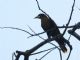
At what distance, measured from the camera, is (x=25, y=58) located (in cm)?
205

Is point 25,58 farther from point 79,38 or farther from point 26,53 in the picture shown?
point 79,38

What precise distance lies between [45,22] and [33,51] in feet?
14.6

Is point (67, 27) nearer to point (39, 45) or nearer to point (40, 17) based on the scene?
point (39, 45)

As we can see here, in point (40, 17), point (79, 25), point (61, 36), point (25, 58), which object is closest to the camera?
point (25, 58)

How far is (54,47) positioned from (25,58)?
0.53 metres

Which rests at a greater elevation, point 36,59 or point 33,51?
point 33,51

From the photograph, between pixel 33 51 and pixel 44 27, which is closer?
pixel 33 51

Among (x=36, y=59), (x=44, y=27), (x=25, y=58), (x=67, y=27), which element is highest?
(x=67, y=27)

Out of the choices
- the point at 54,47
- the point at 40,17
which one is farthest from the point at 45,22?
the point at 54,47

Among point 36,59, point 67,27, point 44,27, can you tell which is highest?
point 67,27

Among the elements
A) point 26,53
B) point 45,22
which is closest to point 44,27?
point 45,22

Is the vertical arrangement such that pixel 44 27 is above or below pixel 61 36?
below

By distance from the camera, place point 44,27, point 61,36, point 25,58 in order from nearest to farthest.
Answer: point 25,58, point 61,36, point 44,27

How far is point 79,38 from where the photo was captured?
85.5 inches
